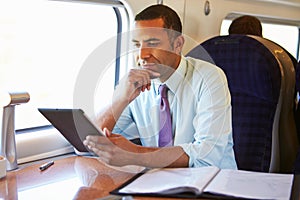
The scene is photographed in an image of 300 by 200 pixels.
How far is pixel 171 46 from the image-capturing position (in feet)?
4.95

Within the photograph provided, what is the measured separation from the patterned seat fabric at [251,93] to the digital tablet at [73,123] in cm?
68

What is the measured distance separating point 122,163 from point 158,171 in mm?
109

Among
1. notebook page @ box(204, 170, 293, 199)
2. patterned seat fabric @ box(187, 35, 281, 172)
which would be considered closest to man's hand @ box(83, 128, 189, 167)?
notebook page @ box(204, 170, 293, 199)

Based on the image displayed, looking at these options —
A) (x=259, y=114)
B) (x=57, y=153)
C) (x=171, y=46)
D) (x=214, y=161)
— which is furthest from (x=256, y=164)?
(x=57, y=153)

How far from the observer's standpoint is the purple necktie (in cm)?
153

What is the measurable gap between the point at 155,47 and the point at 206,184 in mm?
521

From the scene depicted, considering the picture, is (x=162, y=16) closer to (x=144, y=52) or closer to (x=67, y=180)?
(x=144, y=52)

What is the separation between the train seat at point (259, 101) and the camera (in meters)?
1.64

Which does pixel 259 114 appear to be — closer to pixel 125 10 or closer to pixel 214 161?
pixel 214 161

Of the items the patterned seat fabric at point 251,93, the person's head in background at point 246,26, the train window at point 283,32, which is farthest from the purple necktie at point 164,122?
the train window at point 283,32

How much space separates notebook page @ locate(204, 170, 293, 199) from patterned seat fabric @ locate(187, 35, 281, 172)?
1.45 feet

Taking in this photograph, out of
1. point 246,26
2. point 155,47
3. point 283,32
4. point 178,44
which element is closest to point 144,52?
point 155,47

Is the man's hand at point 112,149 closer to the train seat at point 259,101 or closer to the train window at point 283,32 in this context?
the train seat at point 259,101

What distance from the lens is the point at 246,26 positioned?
2.29m
